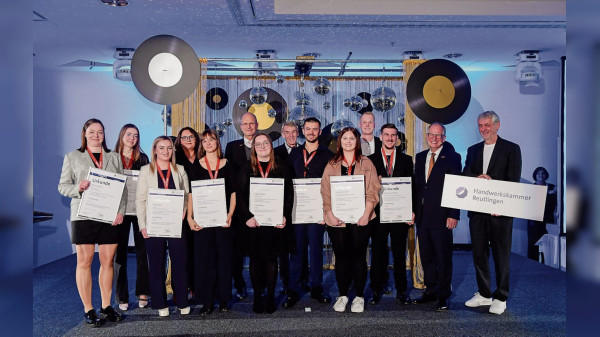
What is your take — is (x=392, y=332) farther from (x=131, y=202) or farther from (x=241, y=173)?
(x=131, y=202)

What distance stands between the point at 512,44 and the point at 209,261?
19.4ft

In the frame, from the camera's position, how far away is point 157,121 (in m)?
9.66

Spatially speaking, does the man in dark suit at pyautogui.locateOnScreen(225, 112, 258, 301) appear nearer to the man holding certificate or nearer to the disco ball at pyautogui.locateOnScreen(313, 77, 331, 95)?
the man holding certificate

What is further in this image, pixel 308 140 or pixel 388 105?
pixel 388 105

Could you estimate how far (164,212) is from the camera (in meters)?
4.28

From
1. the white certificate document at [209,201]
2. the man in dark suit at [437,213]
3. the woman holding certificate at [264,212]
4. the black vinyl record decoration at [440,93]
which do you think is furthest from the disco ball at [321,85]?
the white certificate document at [209,201]

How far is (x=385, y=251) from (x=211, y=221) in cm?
182

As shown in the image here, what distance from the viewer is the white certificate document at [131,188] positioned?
4.52 m

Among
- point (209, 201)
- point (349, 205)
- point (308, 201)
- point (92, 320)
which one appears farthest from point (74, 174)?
point (349, 205)

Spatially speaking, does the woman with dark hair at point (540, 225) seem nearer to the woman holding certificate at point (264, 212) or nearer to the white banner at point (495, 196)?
the white banner at point (495, 196)

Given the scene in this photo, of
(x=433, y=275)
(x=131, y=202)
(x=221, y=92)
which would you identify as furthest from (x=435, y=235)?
(x=221, y=92)

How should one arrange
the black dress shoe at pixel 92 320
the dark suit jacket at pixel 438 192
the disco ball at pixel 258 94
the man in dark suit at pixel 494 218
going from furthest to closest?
the disco ball at pixel 258 94 → the dark suit jacket at pixel 438 192 → the man in dark suit at pixel 494 218 → the black dress shoe at pixel 92 320

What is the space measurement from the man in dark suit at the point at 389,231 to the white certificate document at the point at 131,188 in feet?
7.77

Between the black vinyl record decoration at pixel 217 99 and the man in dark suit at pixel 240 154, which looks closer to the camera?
the man in dark suit at pixel 240 154
